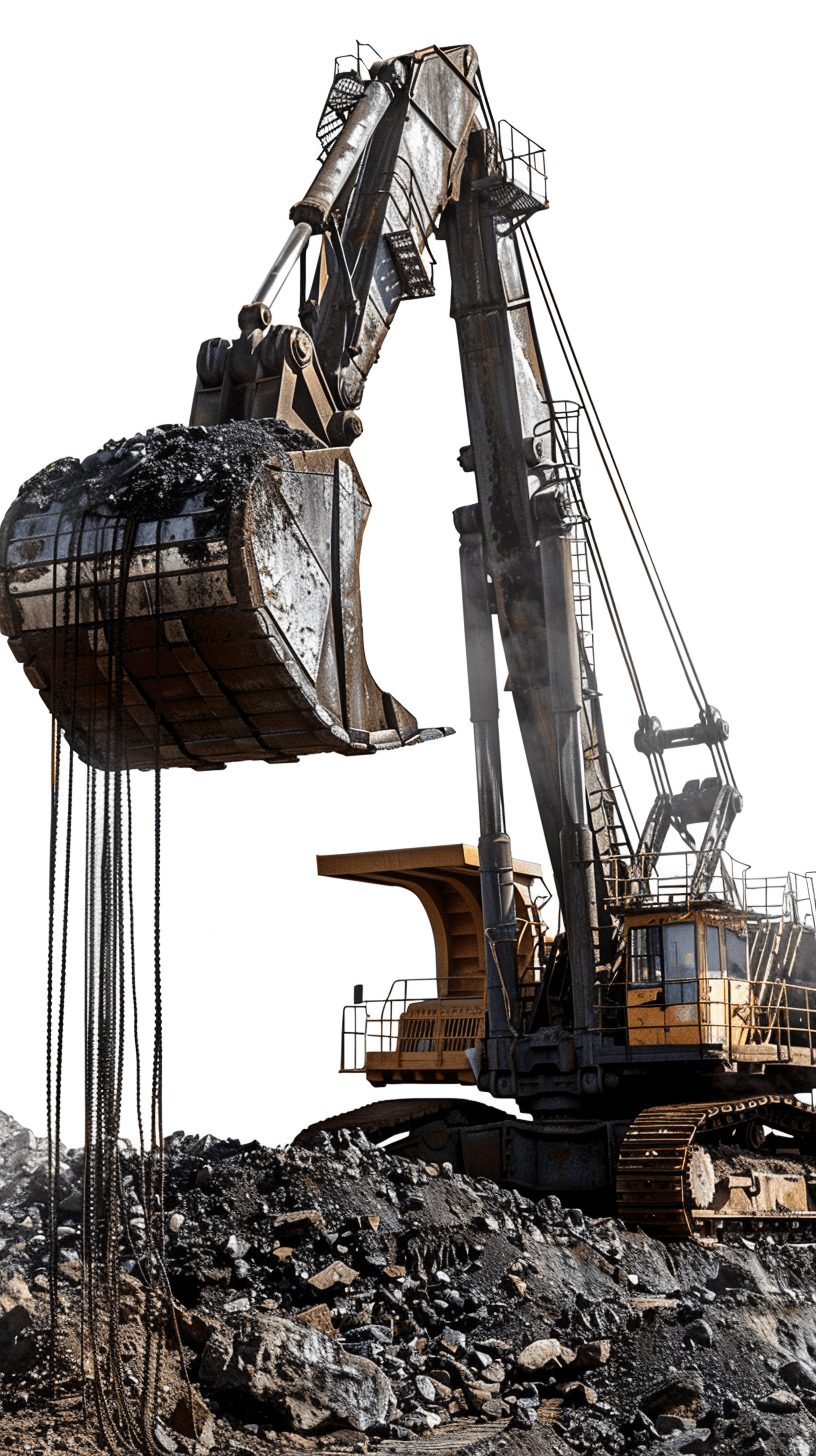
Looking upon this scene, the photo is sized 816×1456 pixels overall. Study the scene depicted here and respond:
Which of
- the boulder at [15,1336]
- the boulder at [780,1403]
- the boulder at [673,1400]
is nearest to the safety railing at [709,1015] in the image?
the boulder at [780,1403]

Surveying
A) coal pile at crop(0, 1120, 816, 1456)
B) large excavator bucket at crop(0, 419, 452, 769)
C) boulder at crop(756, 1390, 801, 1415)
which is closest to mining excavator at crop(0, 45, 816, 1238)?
large excavator bucket at crop(0, 419, 452, 769)

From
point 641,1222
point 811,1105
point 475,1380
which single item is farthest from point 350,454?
point 811,1105

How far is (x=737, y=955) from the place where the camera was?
1435 cm

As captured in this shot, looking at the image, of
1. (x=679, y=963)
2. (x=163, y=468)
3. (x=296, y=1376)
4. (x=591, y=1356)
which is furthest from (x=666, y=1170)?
(x=163, y=468)

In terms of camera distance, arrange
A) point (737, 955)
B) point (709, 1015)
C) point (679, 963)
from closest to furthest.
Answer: point (709, 1015), point (679, 963), point (737, 955)

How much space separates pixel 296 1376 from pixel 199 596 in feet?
12.9

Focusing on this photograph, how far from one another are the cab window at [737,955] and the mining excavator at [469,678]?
0.05 metres

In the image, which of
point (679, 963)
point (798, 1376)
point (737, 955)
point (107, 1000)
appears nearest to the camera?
point (107, 1000)

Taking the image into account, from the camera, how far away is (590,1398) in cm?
820

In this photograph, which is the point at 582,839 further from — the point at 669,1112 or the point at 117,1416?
the point at 117,1416

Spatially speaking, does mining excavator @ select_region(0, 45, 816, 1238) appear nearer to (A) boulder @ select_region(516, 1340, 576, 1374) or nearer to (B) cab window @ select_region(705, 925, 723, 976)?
(B) cab window @ select_region(705, 925, 723, 976)

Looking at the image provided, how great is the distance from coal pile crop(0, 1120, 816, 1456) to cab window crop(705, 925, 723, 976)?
106 inches

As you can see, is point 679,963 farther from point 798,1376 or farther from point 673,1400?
point 673,1400

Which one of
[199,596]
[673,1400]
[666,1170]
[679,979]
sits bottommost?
[673,1400]
